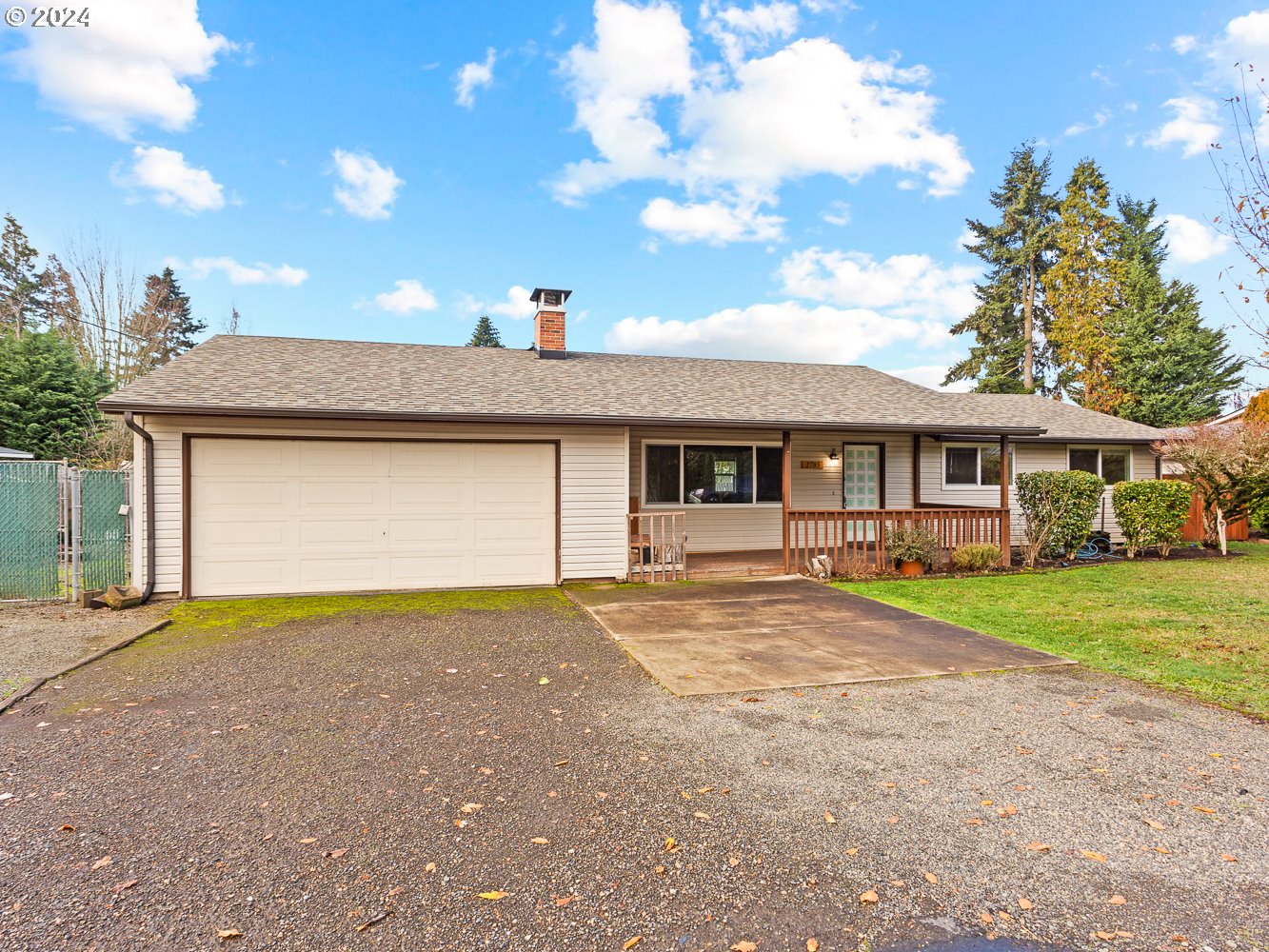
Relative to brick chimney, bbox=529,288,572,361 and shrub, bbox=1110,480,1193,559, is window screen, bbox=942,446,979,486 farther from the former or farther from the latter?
brick chimney, bbox=529,288,572,361

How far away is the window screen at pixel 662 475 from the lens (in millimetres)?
11375

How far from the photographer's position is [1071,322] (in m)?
25.0

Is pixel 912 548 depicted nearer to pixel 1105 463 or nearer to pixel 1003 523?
pixel 1003 523

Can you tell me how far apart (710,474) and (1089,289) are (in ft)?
73.8

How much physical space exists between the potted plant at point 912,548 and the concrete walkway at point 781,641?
210 centimetres

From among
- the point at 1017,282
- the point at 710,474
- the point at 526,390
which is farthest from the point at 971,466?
the point at 1017,282

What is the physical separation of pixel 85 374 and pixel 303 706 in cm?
1734

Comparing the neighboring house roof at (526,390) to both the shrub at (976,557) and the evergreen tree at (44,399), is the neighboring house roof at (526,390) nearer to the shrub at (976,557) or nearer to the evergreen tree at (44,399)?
the shrub at (976,557)

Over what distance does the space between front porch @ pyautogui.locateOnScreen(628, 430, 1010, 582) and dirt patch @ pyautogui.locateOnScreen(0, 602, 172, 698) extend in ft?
20.4

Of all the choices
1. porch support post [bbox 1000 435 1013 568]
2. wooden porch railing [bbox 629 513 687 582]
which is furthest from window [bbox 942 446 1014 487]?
wooden porch railing [bbox 629 513 687 582]

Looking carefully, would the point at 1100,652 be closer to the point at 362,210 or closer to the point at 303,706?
the point at 303,706

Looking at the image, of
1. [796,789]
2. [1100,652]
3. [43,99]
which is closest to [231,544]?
[796,789]

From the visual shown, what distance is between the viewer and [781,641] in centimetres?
619

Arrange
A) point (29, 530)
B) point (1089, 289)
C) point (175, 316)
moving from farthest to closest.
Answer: point (175, 316) < point (1089, 289) < point (29, 530)
